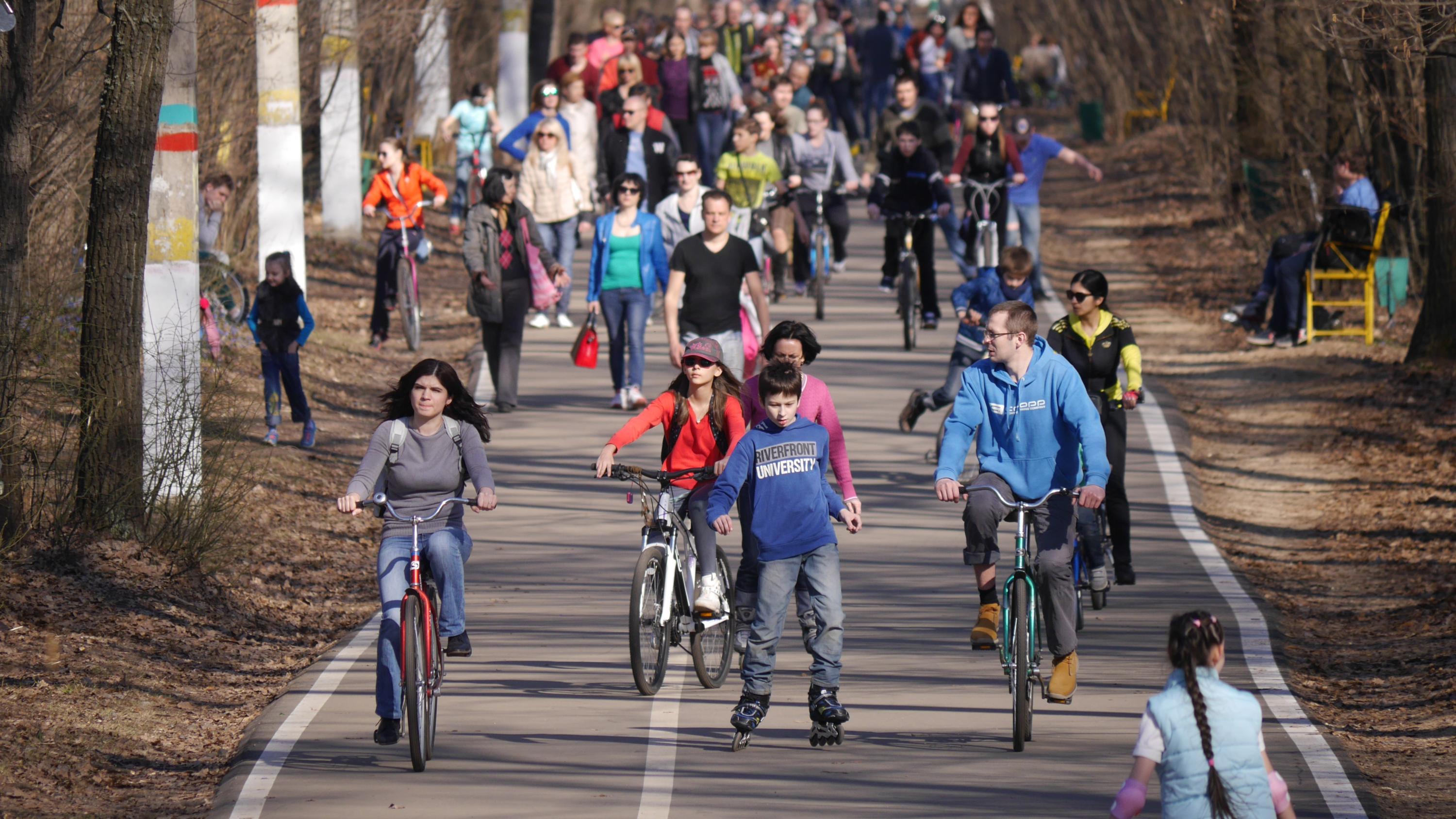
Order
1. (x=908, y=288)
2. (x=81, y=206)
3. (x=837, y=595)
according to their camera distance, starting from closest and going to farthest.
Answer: (x=837, y=595)
(x=81, y=206)
(x=908, y=288)

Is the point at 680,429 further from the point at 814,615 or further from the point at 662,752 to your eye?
the point at 662,752

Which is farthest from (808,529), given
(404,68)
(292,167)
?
(404,68)

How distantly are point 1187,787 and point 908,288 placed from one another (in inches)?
523

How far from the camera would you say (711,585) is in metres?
9.46

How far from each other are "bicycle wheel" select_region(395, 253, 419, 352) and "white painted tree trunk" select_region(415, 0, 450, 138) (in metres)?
7.50

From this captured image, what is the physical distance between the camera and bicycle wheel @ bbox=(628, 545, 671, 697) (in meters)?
9.00

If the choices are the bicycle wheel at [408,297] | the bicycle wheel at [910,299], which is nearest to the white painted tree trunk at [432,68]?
the bicycle wheel at [408,297]

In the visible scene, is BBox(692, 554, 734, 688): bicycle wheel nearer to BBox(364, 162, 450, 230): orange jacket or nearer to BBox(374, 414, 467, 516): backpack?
BBox(374, 414, 467, 516): backpack

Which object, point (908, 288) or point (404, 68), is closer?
point (908, 288)

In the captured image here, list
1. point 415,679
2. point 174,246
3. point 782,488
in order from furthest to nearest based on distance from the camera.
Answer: point 174,246 → point 782,488 → point 415,679

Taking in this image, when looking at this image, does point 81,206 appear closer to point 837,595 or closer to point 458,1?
point 837,595

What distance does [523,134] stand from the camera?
21.0m

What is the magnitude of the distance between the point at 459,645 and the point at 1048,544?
2.57 metres

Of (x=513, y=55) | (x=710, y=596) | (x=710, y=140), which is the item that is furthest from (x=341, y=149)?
(x=710, y=596)
